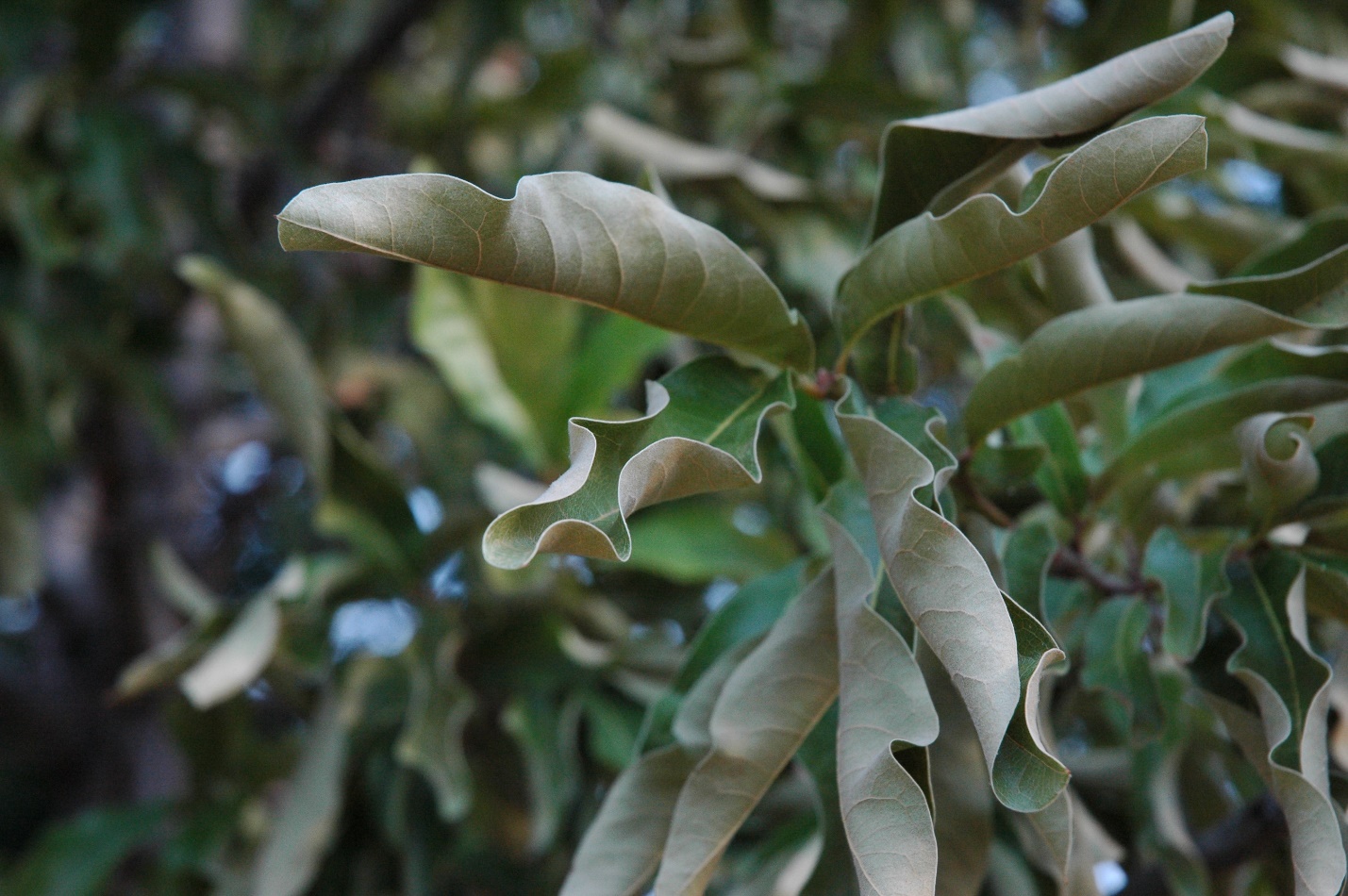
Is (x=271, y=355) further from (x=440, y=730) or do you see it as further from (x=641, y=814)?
(x=641, y=814)

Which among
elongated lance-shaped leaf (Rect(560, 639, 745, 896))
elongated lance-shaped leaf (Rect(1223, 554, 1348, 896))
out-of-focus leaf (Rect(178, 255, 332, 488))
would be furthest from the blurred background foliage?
elongated lance-shaped leaf (Rect(1223, 554, 1348, 896))

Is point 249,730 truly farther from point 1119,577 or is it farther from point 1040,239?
point 1040,239

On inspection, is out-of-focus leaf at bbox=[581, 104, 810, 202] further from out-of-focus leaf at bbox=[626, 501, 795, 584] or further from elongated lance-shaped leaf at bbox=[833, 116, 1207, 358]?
elongated lance-shaped leaf at bbox=[833, 116, 1207, 358]

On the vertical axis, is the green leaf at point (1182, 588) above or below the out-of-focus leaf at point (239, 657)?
above

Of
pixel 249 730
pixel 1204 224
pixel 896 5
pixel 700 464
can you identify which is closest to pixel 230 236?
pixel 249 730

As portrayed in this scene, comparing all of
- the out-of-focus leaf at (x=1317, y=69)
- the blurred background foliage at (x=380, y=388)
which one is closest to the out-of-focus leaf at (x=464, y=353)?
the blurred background foliage at (x=380, y=388)

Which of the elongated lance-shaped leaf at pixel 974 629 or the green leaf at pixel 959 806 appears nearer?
the elongated lance-shaped leaf at pixel 974 629

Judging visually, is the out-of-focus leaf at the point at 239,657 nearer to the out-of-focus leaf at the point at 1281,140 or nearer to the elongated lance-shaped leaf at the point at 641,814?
the elongated lance-shaped leaf at the point at 641,814
